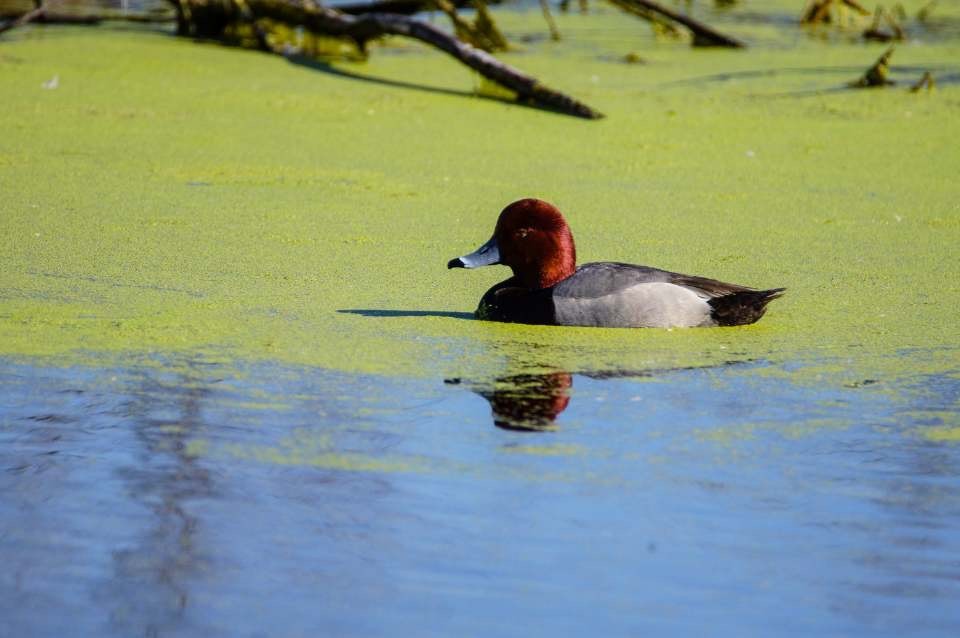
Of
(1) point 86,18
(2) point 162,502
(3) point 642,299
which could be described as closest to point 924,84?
(3) point 642,299

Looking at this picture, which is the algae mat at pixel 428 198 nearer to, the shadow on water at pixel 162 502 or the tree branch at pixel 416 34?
the tree branch at pixel 416 34

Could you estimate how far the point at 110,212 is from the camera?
20.6 feet

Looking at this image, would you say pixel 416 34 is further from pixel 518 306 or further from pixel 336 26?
pixel 518 306

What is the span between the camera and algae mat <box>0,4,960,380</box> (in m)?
4.69

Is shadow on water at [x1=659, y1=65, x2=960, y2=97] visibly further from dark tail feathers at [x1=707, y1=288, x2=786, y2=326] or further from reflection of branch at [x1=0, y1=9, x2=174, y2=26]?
dark tail feathers at [x1=707, y1=288, x2=786, y2=326]

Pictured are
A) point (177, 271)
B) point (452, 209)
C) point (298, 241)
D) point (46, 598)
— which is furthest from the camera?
point (452, 209)

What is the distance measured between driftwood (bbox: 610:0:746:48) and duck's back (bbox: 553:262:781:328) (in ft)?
20.3

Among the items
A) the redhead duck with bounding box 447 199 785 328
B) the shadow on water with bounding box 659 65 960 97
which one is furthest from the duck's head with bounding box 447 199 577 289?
the shadow on water with bounding box 659 65 960 97

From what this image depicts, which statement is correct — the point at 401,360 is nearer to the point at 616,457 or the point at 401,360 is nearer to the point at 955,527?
the point at 616,457

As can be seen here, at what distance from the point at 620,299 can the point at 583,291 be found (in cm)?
12

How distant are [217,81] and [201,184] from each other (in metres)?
2.47

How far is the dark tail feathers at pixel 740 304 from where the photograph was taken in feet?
16.0

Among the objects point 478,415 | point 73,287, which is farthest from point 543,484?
point 73,287

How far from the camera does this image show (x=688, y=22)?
1099 centimetres
